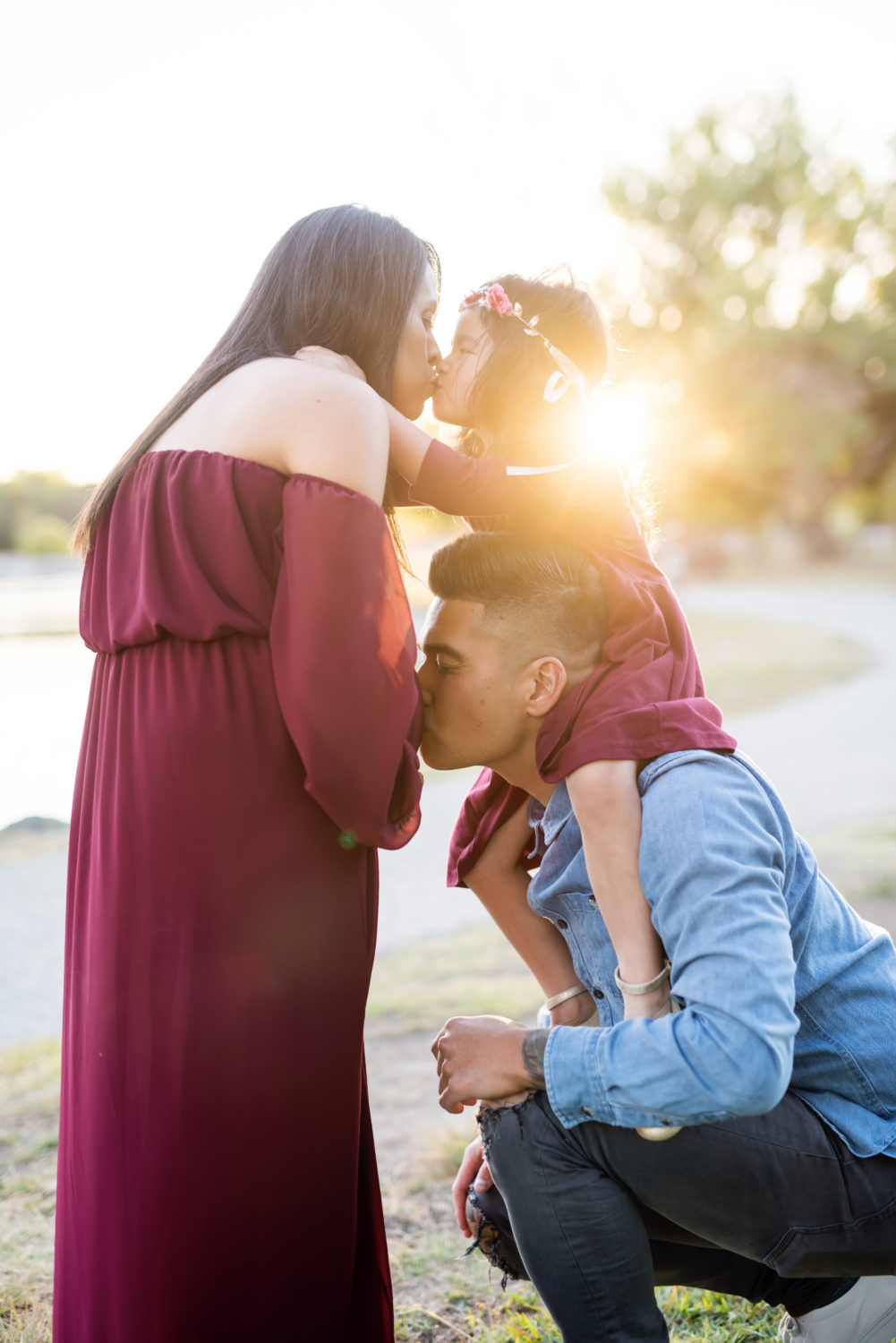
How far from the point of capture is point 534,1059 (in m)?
1.87

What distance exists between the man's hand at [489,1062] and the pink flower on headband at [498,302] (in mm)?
1425

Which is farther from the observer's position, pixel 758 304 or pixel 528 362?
pixel 758 304

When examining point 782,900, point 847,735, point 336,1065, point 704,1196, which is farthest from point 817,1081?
point 847,735

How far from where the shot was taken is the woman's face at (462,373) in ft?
7.49

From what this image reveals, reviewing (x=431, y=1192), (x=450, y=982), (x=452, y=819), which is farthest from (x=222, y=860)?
(x=452, y=819)

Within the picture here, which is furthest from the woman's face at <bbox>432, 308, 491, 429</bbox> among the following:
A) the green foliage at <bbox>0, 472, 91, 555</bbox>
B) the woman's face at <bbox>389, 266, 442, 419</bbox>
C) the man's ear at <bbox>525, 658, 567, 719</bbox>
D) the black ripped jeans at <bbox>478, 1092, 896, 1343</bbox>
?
the green foliage at <bbox>0, 472, 91, 555</bbox>

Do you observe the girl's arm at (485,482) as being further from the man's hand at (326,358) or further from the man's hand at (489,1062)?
the man's hand at (489,1062)

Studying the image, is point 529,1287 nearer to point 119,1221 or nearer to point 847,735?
point 119,1221

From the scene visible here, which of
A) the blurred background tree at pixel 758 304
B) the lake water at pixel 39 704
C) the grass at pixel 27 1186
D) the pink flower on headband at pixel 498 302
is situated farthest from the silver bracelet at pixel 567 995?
the blurred background tree at pixel 758 304

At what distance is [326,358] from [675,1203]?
59.3 inches

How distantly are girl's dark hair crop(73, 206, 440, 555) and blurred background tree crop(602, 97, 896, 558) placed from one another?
2521 centimetres

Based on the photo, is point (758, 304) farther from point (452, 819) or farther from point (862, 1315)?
point (862, 1315)

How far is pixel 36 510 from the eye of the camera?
57.4 m

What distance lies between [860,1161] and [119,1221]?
1.20m
